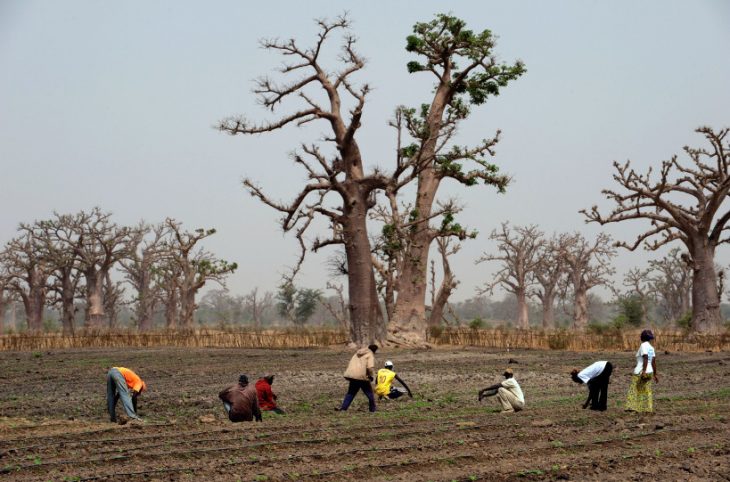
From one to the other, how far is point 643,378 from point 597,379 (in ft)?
2.23

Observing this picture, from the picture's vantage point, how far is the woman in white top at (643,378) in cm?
1198

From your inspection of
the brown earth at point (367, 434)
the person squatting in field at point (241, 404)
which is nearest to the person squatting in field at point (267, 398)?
the brown earth at point (367, 434)

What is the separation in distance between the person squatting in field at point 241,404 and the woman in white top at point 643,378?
4.69 metres

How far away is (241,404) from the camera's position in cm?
1197

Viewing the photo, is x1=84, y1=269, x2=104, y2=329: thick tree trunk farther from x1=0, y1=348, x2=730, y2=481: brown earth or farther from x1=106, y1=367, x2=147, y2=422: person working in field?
x1=106, y1=367, x2=147, y2=422: person working in field

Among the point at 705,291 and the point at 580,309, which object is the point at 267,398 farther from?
the point at 580,309

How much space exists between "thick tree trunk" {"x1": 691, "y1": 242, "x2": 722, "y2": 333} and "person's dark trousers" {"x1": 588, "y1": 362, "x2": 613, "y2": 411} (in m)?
19.7

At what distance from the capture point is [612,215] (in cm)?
3002

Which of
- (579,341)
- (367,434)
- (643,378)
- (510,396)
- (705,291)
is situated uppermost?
(705,291)

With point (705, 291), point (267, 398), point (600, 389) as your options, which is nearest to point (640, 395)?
point (600, 389)

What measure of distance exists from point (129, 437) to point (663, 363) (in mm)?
14546

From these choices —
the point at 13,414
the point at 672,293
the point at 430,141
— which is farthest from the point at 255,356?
the point at 672,293

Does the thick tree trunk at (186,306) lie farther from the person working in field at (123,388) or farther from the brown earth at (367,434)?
the person working in field at (123,388)

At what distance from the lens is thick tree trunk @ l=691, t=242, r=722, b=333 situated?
102 feet
